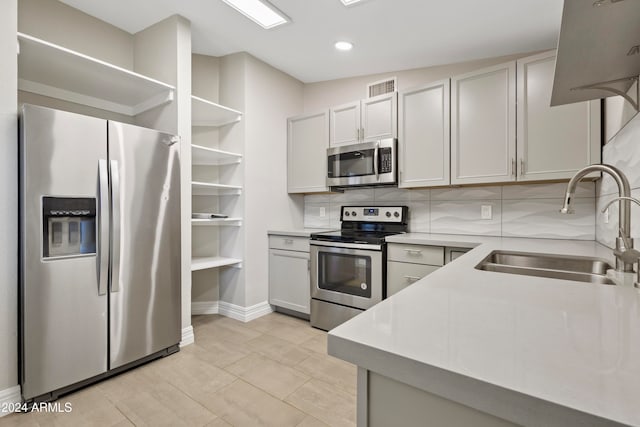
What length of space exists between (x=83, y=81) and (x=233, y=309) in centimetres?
228

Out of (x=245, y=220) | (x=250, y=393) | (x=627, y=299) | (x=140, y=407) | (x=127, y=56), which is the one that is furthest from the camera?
(x=245, y=220)

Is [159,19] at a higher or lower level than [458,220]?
higher

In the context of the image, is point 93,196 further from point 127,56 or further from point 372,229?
point 372,229

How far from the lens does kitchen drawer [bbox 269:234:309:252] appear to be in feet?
9.87

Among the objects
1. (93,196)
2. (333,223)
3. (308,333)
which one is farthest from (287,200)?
(93,196)

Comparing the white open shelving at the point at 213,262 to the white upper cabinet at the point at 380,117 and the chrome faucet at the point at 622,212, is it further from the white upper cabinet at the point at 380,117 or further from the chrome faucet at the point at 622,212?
the chrome faucet at the point at 622,212

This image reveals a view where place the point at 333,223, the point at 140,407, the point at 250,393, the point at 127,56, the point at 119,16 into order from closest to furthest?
the point at 140,407 < the point at 250,393 < the point at 119,16 < the point at 127,56 < the point at 333,223

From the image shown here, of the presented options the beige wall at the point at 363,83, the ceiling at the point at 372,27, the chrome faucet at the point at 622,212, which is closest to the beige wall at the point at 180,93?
the ceiling at the point at 372,27

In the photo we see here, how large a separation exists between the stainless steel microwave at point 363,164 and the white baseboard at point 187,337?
1816 millimetres

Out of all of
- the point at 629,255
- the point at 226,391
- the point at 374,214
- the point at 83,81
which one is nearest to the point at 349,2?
the point at 374,214

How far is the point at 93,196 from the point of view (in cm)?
185

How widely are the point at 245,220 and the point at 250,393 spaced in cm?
156

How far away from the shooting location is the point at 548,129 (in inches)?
84.0

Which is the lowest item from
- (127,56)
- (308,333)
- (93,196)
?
(308,333)
